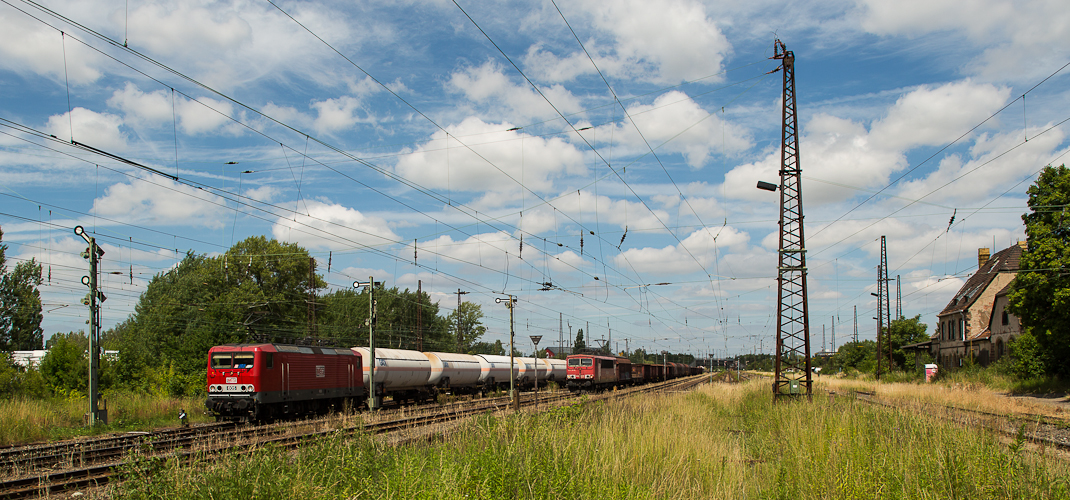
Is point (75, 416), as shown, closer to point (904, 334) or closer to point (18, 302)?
point (18, 302)

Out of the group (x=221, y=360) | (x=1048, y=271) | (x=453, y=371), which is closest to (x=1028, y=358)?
(x=1048, y=271)

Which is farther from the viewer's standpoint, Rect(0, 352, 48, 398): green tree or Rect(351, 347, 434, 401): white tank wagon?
Rect(351, 347, 434, 401): white tank wagon

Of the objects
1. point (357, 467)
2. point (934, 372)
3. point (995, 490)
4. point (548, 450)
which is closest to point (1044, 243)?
point (934, 372)

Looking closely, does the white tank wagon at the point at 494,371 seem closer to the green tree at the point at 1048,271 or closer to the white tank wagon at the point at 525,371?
the white tank wagon at the point at 525,371

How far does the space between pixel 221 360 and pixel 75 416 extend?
4.90 meters

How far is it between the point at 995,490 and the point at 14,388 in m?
36.7

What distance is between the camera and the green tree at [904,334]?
233 ft

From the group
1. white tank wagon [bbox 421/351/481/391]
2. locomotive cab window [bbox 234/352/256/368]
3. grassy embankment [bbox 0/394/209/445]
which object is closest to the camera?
grassy embankment [bbox 0/394/209/445]

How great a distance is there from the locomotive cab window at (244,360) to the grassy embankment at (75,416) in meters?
3.46

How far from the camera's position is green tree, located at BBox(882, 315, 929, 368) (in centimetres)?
7088

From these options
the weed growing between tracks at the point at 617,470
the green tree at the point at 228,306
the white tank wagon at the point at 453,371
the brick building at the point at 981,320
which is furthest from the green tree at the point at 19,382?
the brick building at the point at 981,320

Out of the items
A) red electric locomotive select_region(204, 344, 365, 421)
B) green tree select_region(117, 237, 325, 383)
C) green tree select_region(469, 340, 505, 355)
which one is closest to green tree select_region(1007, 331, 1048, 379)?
red electric locomotive select_region(204, 344, 365, 421)

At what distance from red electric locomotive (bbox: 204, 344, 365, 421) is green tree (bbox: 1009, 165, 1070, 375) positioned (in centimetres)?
3549

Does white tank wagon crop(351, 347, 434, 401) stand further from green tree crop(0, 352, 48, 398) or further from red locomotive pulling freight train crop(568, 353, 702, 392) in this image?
green tree crop(0, 352, 48, 398)
